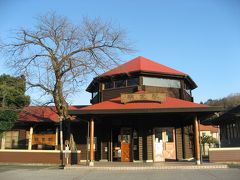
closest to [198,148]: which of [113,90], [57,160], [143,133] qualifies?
[143,133]

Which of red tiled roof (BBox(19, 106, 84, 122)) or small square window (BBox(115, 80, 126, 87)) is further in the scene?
red tiled roof (BBox(19, 106, 84, 122))

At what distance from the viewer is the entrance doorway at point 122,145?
2061cm

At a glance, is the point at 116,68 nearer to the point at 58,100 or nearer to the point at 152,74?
the point at 152,74

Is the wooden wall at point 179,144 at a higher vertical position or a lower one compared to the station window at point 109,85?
lower

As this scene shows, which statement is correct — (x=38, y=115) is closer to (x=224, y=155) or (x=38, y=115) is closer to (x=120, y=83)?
(x=120, y=83)

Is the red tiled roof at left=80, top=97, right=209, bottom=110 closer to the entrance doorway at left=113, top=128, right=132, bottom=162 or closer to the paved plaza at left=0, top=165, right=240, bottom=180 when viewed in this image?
the entrance doorway at left=113, top=128, right=132, bottom=162

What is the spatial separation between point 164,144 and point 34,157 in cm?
899

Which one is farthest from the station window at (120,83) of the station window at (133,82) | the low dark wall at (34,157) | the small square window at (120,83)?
the low dark wall at (34,157)

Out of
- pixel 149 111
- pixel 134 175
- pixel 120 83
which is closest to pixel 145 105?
pixel 149 111

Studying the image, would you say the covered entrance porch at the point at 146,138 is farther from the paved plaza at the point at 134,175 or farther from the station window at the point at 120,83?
the paved plaza at the point at 134,175

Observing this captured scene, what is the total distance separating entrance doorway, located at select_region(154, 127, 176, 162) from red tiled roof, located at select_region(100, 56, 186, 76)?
14.1ft

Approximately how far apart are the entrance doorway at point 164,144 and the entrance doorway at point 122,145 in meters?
1.80

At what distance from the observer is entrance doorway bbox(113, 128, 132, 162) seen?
20609 mm

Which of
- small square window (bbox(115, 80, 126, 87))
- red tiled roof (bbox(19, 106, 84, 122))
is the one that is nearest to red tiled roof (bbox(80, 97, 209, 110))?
small square window (bbox(115, 80, 126, 87))
